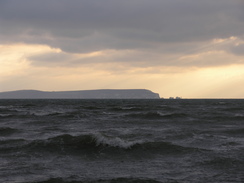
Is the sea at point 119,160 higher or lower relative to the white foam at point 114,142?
lower

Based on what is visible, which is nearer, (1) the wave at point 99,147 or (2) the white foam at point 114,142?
(1) the wave at point 99,147

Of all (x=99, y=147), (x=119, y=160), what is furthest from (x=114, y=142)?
(x=119, y=160)

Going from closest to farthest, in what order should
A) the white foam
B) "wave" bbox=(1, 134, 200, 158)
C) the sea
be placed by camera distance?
the sea
"wave" bbox=(1, 134, 200, 158)
the white foam

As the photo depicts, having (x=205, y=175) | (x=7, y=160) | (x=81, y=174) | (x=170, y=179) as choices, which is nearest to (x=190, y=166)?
(x=205, y=175)

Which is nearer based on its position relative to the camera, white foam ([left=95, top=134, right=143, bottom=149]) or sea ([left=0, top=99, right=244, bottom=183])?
sea ([left=0, top=99, right=244, bottom=183])

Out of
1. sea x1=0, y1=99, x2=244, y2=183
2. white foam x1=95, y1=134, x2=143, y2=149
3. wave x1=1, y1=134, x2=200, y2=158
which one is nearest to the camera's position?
sea x1=0, y1=99, x2=244, y2=183

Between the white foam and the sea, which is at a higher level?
the white foam

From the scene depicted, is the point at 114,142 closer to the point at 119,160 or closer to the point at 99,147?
the point at 99,147

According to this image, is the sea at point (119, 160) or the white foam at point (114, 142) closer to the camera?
the sea at point (119, 160)

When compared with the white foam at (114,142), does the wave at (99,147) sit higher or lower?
lower

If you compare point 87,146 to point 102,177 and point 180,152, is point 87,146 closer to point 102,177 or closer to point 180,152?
point 180,152

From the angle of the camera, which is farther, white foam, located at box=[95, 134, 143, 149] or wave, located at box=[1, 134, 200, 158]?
white foam, located at box=[95, 134, 143, 149]

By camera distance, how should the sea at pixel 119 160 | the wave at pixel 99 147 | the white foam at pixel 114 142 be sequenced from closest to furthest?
the sea at pixel 119 160, the wave at pixel 99 147, the white foam at pixel 114 142

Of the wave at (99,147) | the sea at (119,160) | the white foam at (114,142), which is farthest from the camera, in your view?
the white foam at (114,142)
